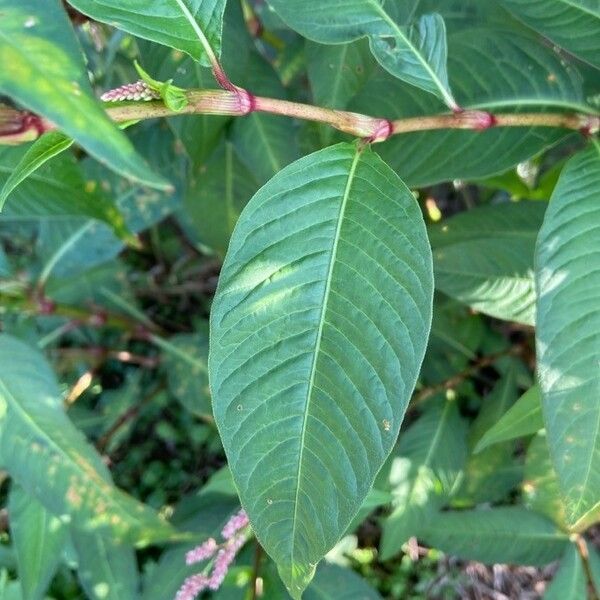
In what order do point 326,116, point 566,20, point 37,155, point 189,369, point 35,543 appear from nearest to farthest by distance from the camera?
point 37,155 → point 326,116 → point 566,20 → point 35,543 → point 189,369

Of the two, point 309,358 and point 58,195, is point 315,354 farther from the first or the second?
point 58,195

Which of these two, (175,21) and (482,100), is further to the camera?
(482,100)

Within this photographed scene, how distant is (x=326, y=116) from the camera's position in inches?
32.9

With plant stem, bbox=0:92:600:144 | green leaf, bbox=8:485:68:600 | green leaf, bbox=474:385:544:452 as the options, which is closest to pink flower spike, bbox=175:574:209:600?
green leaf, bbox=8:485:68:600

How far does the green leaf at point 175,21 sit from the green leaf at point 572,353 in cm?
48

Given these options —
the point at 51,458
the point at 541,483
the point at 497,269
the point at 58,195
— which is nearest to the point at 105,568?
the point at 51,458

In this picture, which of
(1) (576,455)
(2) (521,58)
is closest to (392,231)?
(1) (576,455)

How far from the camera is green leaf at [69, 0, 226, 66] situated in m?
0.77

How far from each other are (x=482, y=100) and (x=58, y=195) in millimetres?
723

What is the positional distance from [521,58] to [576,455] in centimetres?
61

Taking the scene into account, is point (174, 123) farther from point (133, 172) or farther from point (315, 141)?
point (133, 172)

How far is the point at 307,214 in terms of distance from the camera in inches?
32.5

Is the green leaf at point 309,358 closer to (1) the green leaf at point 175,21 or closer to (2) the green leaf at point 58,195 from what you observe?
(1) the green leaf at point 175,21

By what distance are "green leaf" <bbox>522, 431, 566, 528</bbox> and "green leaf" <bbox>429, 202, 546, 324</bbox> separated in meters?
0.34
